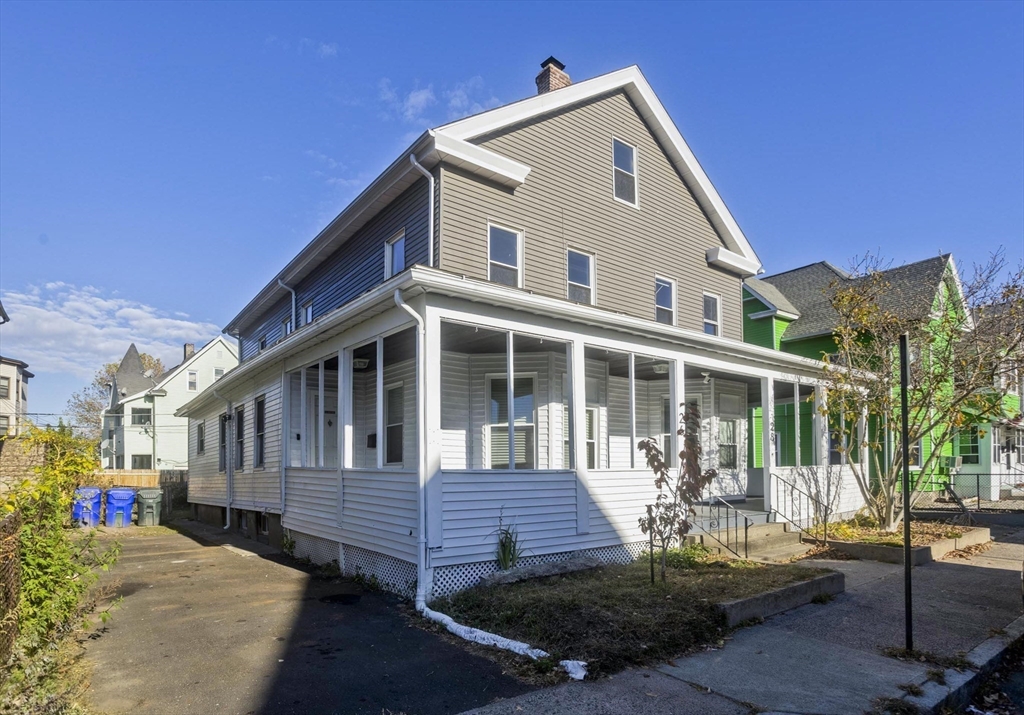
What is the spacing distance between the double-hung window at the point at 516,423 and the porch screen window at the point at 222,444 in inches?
357

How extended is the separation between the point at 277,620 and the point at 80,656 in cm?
195

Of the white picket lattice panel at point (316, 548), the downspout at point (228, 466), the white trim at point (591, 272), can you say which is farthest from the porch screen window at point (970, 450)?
the downspout at point (228, 466)

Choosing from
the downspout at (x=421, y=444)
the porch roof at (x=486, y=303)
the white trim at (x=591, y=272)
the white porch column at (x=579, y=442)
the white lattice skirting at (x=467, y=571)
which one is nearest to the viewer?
the downspout at (x=421, y=444)

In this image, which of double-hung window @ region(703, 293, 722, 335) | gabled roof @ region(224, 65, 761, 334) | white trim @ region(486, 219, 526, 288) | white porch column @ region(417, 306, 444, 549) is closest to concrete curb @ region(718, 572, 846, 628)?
white porch column @ region(417, 306, 444, 549)

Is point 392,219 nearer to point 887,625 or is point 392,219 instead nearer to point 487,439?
point 487,439

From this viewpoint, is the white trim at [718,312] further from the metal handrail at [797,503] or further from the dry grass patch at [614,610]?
the dry grass patch at [614,610]

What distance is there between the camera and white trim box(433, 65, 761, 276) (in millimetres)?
11773

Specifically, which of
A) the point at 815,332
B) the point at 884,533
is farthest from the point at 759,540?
the point at 815,332

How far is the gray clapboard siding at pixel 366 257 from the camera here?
455 inches

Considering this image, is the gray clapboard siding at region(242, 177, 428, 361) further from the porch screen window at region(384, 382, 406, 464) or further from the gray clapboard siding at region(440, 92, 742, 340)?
the porch screen window at region(384, 382, 406, 464)

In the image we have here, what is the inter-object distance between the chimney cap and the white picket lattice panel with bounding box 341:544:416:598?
36.2 feet

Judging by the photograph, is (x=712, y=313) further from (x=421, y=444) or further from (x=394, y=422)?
(x=421, y=444)

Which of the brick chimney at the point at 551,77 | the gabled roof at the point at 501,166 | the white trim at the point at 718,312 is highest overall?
the brick chimney at the point at 551,77

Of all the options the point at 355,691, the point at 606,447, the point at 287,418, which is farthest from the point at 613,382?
the point at 355,691
